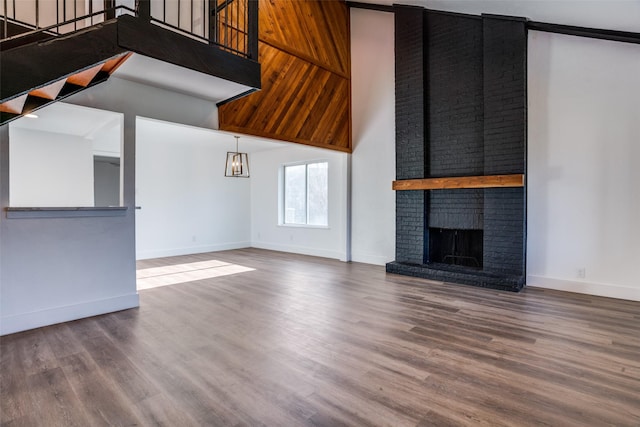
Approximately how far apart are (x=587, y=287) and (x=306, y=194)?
521 centimetres

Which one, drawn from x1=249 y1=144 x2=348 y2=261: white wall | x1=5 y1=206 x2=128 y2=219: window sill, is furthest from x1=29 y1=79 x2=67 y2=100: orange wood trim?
x1=249 y1=144 x2=348 y2=261: white wall

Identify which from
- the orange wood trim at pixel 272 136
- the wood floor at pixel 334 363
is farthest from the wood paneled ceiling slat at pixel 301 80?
the wood floor at pixel 334 363

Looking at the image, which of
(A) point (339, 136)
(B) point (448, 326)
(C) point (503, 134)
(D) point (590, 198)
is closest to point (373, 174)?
(A) point (339, 136)

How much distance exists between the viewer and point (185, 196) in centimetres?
748

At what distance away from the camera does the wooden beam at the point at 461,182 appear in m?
4.37

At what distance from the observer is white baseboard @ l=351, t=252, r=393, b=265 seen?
6.11 metres

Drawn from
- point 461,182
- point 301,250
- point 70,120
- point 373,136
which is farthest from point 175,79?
point 301,250

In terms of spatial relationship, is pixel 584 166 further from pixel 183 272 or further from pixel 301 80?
pixel 183 272

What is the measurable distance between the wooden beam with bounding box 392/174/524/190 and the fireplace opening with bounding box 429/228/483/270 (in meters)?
0.80

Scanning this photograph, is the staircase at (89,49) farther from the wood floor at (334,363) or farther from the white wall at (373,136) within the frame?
the white wall at (373,136)

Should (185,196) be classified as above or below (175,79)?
below

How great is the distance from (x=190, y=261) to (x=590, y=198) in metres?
6.55

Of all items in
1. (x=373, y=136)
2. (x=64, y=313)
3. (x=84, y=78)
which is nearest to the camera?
(x=84, y=78)

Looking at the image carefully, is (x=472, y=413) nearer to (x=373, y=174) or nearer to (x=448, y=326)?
(x=448, y=326)
